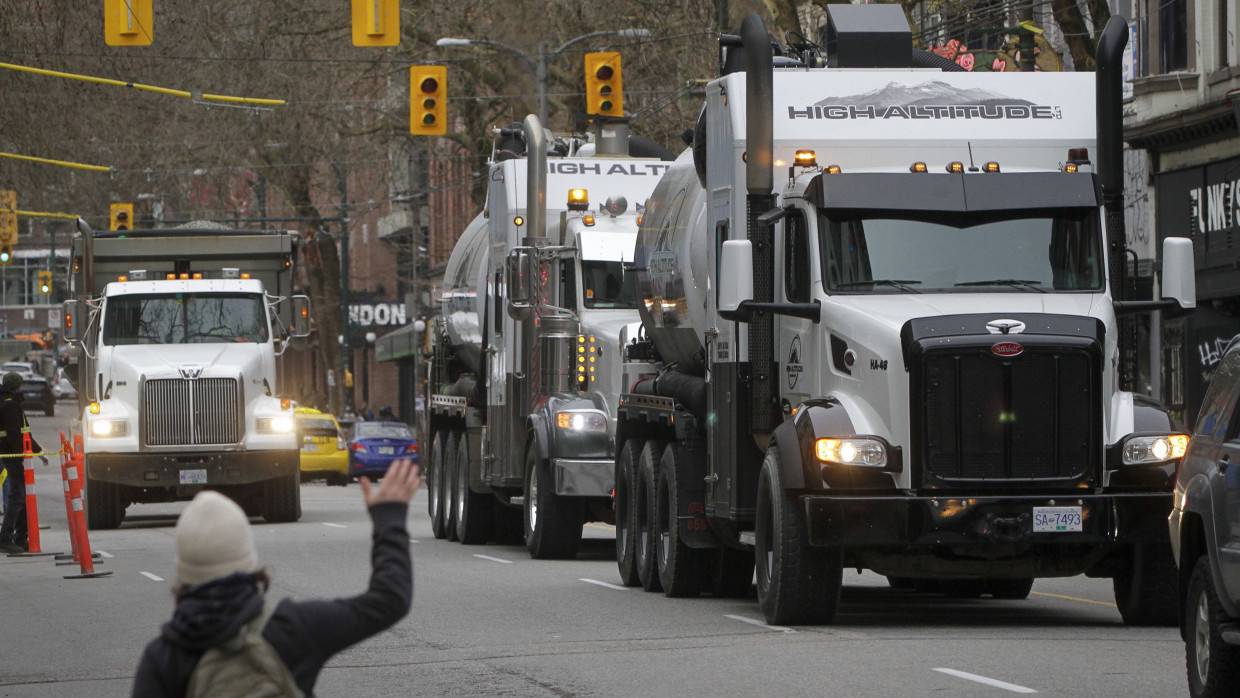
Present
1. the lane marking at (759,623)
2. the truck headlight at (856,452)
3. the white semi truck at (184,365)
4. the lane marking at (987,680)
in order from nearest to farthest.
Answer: the lane marking at (987,680) → the truck headlight at (856,452) → the lane marking at (759,623) → the white semi truck at (184,365)

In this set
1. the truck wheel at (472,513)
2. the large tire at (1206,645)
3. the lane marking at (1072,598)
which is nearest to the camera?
the large tire at (1206,645)

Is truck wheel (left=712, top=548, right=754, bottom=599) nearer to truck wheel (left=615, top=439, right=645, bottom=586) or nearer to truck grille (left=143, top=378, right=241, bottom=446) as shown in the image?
truck wheel (left=615, top=439, right=645, bottom=586)

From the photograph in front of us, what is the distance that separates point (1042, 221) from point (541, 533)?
847 cm

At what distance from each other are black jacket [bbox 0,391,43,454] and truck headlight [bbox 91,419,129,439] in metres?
2.92

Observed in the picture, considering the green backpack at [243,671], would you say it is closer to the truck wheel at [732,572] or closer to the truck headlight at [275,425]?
the truck wheel at [732,572]

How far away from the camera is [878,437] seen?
1433 cm

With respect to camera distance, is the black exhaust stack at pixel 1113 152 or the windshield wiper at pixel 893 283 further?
the black exhaust stack at pixel 1113 152

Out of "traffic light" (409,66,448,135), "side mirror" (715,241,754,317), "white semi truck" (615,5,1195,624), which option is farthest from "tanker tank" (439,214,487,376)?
"side mirror" (715,241,754,317)

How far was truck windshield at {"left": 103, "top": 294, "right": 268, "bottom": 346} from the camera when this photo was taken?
2995 cm

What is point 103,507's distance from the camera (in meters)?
30.3

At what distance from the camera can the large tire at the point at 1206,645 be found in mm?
10305

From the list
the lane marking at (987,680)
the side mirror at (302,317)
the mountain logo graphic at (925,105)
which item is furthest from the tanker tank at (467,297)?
the lane marking at (987,680)

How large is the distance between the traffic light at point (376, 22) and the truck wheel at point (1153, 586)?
39.6 ft

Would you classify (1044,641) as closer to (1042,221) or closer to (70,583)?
(1042,221)
